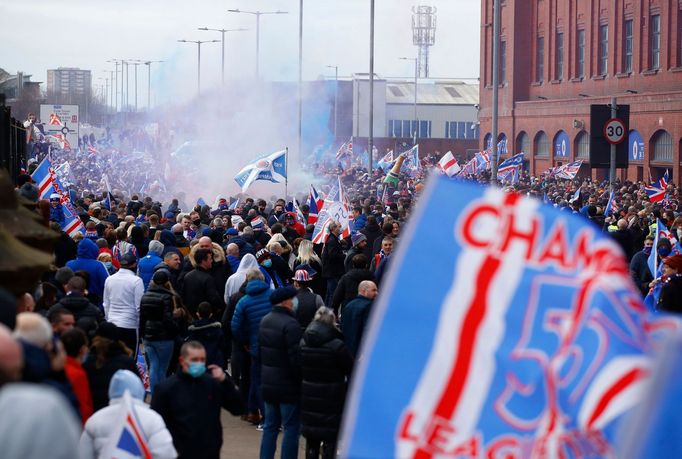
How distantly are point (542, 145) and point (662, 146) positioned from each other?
14480 mm

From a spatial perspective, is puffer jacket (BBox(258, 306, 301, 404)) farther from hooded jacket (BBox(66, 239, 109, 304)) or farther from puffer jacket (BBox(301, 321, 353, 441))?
hooded jacket (BBox(66, 239, 109, 304))

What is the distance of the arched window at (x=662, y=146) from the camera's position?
51347 mm

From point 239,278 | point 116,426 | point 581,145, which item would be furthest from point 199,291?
point 581,145

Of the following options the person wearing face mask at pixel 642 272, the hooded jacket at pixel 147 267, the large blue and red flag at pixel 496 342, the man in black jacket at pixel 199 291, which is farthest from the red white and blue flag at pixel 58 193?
the large blue and red flag at pixel 496 342

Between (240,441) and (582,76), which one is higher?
(582,76)

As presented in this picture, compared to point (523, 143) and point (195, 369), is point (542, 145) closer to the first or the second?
point (523, 143)

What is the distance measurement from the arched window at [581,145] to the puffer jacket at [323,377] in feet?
167

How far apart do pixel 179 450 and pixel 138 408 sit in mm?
1006

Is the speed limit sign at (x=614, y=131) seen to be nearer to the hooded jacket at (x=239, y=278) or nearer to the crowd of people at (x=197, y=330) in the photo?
the crowd of people at (x=197, y=330)

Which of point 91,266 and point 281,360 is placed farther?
Result: point 91,266

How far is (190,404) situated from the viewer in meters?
8.05

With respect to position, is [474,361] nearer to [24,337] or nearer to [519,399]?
[519,399]

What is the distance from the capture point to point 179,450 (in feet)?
26.5

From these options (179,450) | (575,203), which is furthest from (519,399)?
(575,203)
